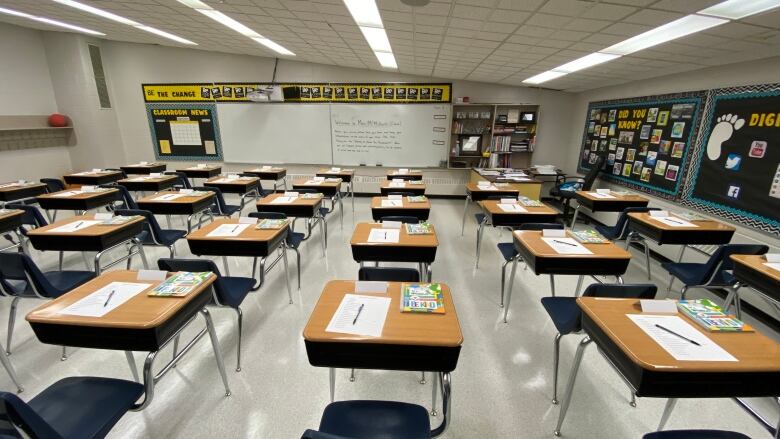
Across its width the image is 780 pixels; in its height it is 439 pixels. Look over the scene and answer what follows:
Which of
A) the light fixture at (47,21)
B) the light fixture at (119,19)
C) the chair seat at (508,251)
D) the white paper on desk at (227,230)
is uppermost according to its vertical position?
the light fixture at (47,21)

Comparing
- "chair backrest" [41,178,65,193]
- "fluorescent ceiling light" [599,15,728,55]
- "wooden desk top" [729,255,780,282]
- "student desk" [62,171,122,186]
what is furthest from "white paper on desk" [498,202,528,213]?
"chair backrest" [41,178,65,193]

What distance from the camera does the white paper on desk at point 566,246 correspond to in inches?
91.0

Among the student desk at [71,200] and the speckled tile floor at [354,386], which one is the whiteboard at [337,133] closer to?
the student desk at [71,200]

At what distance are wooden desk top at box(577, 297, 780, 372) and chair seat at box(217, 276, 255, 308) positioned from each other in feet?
6.99

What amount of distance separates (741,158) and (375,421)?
4.46m

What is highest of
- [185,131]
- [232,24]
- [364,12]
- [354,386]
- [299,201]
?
[232,24]

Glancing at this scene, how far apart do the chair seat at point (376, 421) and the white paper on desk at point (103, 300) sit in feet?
3.85

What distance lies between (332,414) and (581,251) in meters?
2.00

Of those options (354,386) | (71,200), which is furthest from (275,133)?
(354,386)

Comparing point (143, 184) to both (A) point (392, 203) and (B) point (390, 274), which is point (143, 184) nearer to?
(A) point (392, 203)

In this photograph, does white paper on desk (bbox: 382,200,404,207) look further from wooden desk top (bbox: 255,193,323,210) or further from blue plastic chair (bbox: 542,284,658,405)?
blue plastic chair (bbox: 542,284,658,405)

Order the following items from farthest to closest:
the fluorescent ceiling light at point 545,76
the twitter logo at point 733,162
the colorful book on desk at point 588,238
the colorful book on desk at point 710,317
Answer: the fluorescent ceiling light at point 545,76 < the twitter logo at point 733,162 < the colorful book on desk at point 588,238 < the colorful book on desk at point 710,317

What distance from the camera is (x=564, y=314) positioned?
6.90ft

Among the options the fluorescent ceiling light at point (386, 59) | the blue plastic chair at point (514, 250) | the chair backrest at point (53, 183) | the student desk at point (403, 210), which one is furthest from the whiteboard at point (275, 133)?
the blue plastic chair at point (514, 250)
